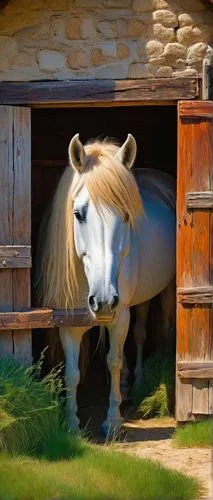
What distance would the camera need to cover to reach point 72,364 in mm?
6742


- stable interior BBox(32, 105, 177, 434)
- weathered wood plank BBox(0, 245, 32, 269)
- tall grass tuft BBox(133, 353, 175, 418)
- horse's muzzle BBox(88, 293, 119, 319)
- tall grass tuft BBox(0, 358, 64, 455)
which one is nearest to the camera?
tall grass tuft BBox(0, 358, 64, 455)

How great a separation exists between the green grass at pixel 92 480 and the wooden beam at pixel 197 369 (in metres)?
1.14

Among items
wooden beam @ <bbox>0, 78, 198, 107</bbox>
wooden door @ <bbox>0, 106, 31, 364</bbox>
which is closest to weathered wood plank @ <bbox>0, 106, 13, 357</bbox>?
wooden door @ <bbox>0, 106, 31, 364</bbox>

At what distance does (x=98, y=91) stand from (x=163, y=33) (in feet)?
1.99

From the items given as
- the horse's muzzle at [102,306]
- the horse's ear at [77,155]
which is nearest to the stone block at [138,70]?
the horse's ear at [77,155]

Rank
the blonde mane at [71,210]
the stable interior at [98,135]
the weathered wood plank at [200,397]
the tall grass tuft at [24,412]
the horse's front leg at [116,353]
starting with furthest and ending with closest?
the stable interior at [98,135] < the horse's front leg at [116,353] < the weathered wood plank at [200,397] < the blonde mane at [71,210] < the tall grass tuft at [24,412]

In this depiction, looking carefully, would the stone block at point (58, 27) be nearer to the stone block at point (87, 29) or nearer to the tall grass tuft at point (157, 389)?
the stone block at point (87, 29)

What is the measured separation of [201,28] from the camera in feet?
21.4

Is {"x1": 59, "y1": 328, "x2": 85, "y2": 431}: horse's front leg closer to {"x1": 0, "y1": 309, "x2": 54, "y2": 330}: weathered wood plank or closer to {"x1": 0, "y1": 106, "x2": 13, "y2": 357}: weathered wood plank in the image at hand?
{"x1": 0, "y1": 309, "x2": 54, "y2": 330}: weathered wood plank

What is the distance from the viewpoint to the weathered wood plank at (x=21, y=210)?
21.5 ft

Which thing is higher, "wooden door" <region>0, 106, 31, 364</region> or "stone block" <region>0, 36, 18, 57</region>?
"stone block" <region>0, 36, 18, 57</region>

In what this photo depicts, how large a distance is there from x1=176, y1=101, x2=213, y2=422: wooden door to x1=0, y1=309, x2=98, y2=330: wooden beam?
2.26 feet

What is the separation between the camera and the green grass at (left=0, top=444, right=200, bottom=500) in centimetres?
494

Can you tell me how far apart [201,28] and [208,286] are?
5.96 feet
